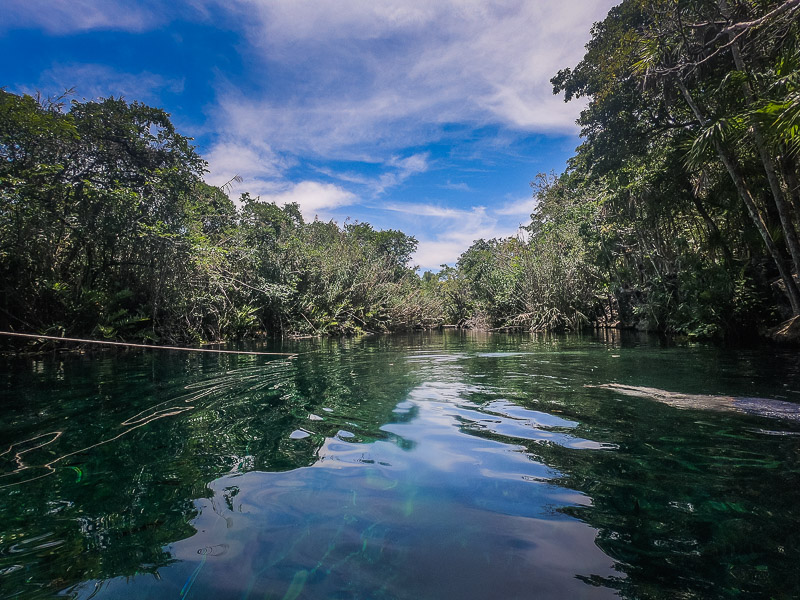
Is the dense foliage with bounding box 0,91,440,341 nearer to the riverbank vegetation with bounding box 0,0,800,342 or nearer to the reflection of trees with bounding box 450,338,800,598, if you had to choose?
the riverbank vegetation with bounding box 0,0,800,342

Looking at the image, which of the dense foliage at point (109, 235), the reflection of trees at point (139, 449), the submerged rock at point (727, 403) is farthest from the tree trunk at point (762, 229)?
the dense foliage at point (109, 235)

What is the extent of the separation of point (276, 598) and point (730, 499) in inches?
71.1

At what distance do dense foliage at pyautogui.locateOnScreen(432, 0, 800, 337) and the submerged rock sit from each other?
3.38 meters

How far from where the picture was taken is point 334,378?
5137mm

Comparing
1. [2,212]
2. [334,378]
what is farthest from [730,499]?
[2,212]

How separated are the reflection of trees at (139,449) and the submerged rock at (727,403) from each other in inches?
91.8

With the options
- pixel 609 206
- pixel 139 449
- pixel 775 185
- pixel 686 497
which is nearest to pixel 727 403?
pixel 686 497

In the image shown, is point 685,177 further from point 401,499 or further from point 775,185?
point 401,499

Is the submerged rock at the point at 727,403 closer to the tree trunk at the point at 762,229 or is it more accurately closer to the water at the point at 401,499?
the water at the point at 401,499

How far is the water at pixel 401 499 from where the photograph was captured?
4.00 feet

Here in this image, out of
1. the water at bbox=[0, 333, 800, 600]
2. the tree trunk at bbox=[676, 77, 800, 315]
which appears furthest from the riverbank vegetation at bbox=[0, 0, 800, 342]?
the water at bbox=[0, 333, 800, 600]

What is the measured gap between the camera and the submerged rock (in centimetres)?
294

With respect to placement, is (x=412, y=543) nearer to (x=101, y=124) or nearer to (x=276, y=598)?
(x=276, y=598)

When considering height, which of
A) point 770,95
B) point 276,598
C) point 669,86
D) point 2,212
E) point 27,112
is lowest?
point 276,598
